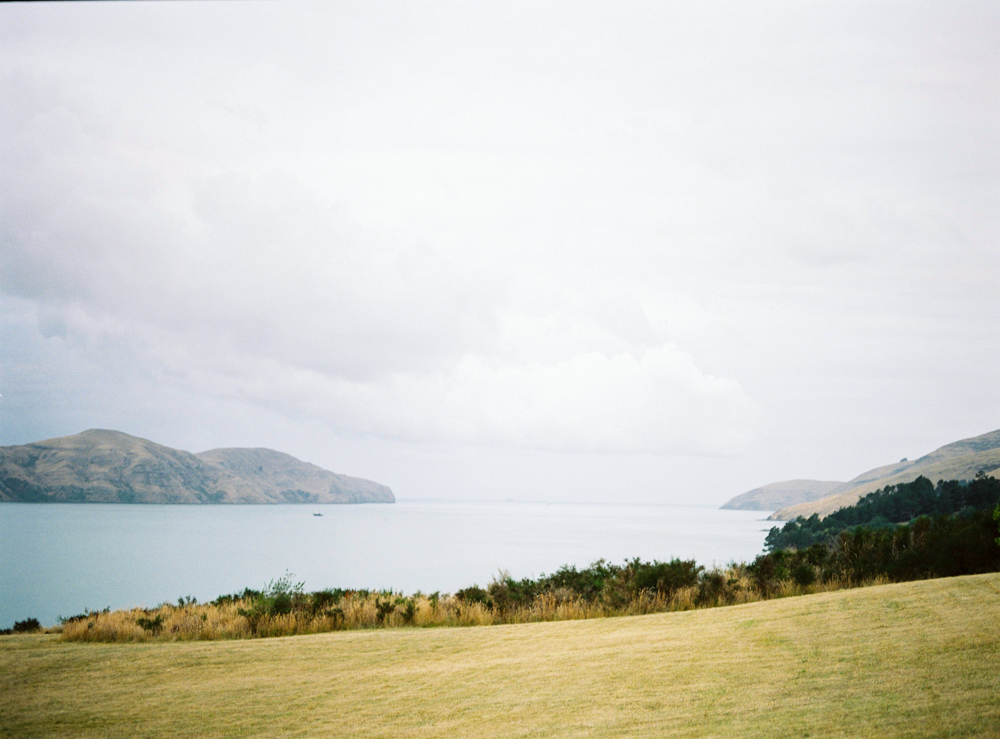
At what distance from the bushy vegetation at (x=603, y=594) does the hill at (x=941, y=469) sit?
45.9 m

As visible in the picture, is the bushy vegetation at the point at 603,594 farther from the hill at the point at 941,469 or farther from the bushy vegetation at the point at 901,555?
the hill at the point at 941,469

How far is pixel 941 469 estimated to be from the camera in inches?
3369

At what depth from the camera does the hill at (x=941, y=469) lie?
7850cm

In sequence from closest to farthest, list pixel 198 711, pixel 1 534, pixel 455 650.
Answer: pixel 198 711
pixel 455 650
pixel 1 534

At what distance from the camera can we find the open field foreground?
580 cm

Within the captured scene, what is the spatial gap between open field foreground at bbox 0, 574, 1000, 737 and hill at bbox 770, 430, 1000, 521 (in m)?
53.1

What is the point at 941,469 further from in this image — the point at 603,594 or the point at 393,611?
the point at 393,611

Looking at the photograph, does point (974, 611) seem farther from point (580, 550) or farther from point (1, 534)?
point (1, 534)

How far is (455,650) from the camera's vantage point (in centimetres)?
1012

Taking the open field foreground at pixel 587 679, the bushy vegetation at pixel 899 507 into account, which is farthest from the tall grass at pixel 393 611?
the bushy vegetation at pixel 899 507

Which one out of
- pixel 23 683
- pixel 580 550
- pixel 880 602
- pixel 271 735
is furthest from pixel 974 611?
pixel 580 550

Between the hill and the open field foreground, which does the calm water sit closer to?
the hill

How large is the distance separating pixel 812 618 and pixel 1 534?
12607cm

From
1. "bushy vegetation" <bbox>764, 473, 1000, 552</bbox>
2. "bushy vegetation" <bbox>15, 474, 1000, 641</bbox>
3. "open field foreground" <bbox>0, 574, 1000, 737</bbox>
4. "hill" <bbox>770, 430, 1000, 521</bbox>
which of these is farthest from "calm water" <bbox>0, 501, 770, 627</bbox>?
"open field foreground" <bbox>0, 574, 1000, 737</bbox>
